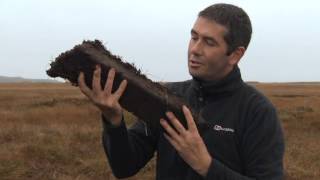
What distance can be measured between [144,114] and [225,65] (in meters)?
0.57

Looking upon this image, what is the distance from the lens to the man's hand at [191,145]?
3211mm

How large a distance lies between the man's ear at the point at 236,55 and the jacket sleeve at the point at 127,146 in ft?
2.36

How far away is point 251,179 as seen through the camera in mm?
3330

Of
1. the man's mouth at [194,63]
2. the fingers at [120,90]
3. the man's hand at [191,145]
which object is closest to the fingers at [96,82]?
the fingers at [120,90]

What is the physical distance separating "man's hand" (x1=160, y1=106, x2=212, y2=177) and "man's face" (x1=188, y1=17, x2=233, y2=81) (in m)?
0.34

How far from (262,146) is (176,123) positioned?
1.78 feet

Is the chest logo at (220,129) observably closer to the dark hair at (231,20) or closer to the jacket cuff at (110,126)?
the dark hair at (231,20)

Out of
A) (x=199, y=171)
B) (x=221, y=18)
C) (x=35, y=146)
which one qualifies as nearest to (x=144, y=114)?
(x=199, y=171)

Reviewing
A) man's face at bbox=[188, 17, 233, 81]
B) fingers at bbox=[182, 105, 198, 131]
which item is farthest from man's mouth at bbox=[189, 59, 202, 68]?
fingers at bbox=[182, 105, 198, 131]

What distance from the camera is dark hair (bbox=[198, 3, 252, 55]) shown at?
3502 millimetres

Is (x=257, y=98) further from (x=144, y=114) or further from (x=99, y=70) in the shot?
(x=99, y=70)

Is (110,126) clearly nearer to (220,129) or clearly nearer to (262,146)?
(220,129)

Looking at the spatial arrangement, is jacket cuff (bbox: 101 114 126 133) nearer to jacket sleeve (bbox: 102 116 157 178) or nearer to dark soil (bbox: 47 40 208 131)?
jacket sleeve (bbox: 102 116 157 178)

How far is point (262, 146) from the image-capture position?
342cm
